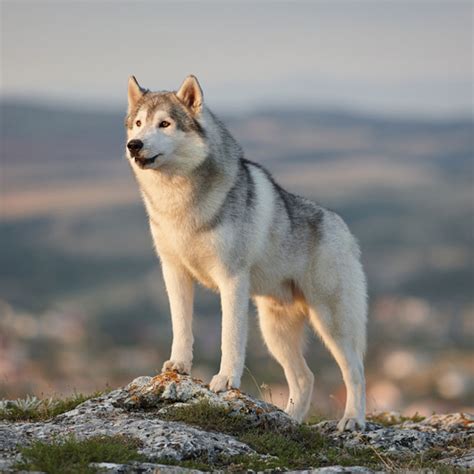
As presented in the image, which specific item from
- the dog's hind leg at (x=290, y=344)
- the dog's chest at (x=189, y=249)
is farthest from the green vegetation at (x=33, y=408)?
the dog's hind leg at (x=290, y=344)

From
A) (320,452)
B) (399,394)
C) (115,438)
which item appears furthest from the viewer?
(399,394)

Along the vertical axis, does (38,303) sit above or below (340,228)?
below

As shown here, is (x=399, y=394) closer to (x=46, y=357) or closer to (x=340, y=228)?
(x=46, y=357)

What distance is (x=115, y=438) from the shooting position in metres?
9.20

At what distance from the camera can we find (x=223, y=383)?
10867mm

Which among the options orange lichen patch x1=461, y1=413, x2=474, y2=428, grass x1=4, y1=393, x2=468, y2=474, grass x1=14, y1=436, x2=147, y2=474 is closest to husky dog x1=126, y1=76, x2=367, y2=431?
grass x1=4, y1=393, x2=468, y2=474

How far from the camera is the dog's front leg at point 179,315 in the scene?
1147 centimetres

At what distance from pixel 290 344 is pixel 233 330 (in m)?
2.16

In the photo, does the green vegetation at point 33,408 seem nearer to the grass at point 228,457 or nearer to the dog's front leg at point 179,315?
the grass at point 228,457

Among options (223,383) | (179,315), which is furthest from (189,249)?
(223,383)

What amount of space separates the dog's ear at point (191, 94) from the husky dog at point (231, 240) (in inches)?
0.5

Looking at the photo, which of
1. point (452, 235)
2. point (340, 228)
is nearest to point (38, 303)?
point (452, 235)

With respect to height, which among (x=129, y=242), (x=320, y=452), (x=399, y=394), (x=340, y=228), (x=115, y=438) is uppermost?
(x=340, y=228)

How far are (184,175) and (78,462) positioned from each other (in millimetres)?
3976
